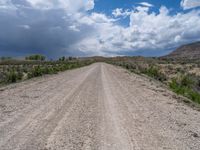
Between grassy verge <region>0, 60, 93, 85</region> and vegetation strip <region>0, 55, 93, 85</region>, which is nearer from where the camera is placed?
grassy verge <region>0, 60, 93, 85</region>

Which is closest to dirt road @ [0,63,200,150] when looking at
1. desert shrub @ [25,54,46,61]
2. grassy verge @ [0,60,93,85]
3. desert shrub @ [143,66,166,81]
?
grassy verge @ [0,60,93,85]

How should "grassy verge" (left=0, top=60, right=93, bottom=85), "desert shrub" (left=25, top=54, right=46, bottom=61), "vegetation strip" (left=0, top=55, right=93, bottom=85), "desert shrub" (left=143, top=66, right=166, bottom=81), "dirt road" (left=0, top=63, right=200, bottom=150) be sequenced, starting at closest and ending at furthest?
"dirt road" (left=0, top=63, right=200, bottom=150) → "grassy verge" (left=0, top=60, right=93, bottom=85) → "vegetation strip" (left=0, top=55, right=93, bottom=85) → "desert shrub" (left=143, top=66, right=166, bottom=81) → "desert shrub" (left=25, top=54, right=46, bottom=61)

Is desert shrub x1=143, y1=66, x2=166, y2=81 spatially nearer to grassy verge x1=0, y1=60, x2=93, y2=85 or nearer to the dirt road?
grassy verge x1=0, y1=60, x2=93, y2=85

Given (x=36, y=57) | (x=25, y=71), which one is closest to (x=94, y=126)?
(x=25, y=71)

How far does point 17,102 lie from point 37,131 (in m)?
4.35

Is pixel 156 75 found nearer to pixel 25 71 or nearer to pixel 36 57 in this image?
pixel 25 71

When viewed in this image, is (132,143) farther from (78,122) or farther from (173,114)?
(173,114)

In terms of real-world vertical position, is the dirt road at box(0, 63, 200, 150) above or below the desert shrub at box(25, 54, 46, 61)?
above

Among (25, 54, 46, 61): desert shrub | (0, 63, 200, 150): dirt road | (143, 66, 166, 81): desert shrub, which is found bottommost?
(25, 54, 46, 61): desert shrub

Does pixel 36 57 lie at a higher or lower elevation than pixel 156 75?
lower

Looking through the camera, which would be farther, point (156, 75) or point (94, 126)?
point (156, 75)

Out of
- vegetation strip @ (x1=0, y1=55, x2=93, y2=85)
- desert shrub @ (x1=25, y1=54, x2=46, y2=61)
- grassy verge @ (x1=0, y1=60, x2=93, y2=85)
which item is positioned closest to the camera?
grassy verge @ (x1=0, y1=60, x2=93, y2=85)

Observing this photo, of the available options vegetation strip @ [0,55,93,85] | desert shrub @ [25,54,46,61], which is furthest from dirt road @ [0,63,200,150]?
desert shrub @ [25,54,46,61]

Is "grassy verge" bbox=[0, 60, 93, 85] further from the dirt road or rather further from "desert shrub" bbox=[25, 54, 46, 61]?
"desert shrub" bbox=[25, 54, 46, 61]
